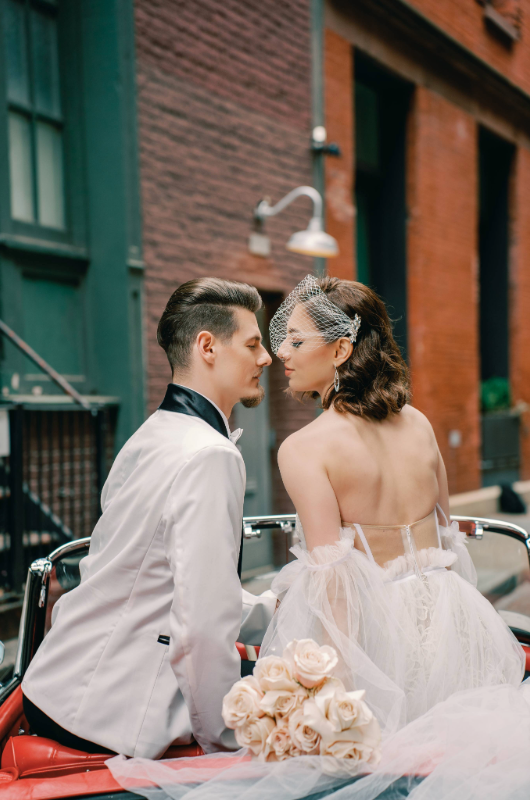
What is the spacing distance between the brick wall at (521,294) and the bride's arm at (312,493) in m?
10.8

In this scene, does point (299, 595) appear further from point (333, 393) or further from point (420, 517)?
point (333, 393)

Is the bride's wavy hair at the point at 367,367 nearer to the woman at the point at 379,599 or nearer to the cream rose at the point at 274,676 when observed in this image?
the woman at the point at 379,599

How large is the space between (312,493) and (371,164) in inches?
348

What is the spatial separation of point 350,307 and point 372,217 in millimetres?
8478

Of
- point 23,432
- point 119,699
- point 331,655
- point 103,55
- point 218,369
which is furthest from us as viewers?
point 103,55

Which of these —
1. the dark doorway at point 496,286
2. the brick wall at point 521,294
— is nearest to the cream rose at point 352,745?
the dark doorway at point 496,286

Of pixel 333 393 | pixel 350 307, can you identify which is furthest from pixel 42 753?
pixel 350 307

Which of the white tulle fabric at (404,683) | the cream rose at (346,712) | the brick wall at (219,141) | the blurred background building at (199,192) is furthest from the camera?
the brick wall at (219,141)

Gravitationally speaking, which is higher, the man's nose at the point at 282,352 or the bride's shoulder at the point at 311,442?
the man's nose at the point at 282,352

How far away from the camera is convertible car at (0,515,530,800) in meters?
1.63

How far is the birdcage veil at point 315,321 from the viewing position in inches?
83.5

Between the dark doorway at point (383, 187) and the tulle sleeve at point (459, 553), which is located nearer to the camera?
the tulle sleeve at point (459, 553)

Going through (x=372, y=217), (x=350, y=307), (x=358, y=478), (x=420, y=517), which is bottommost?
(x=420, y=517)

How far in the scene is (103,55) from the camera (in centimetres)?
598
